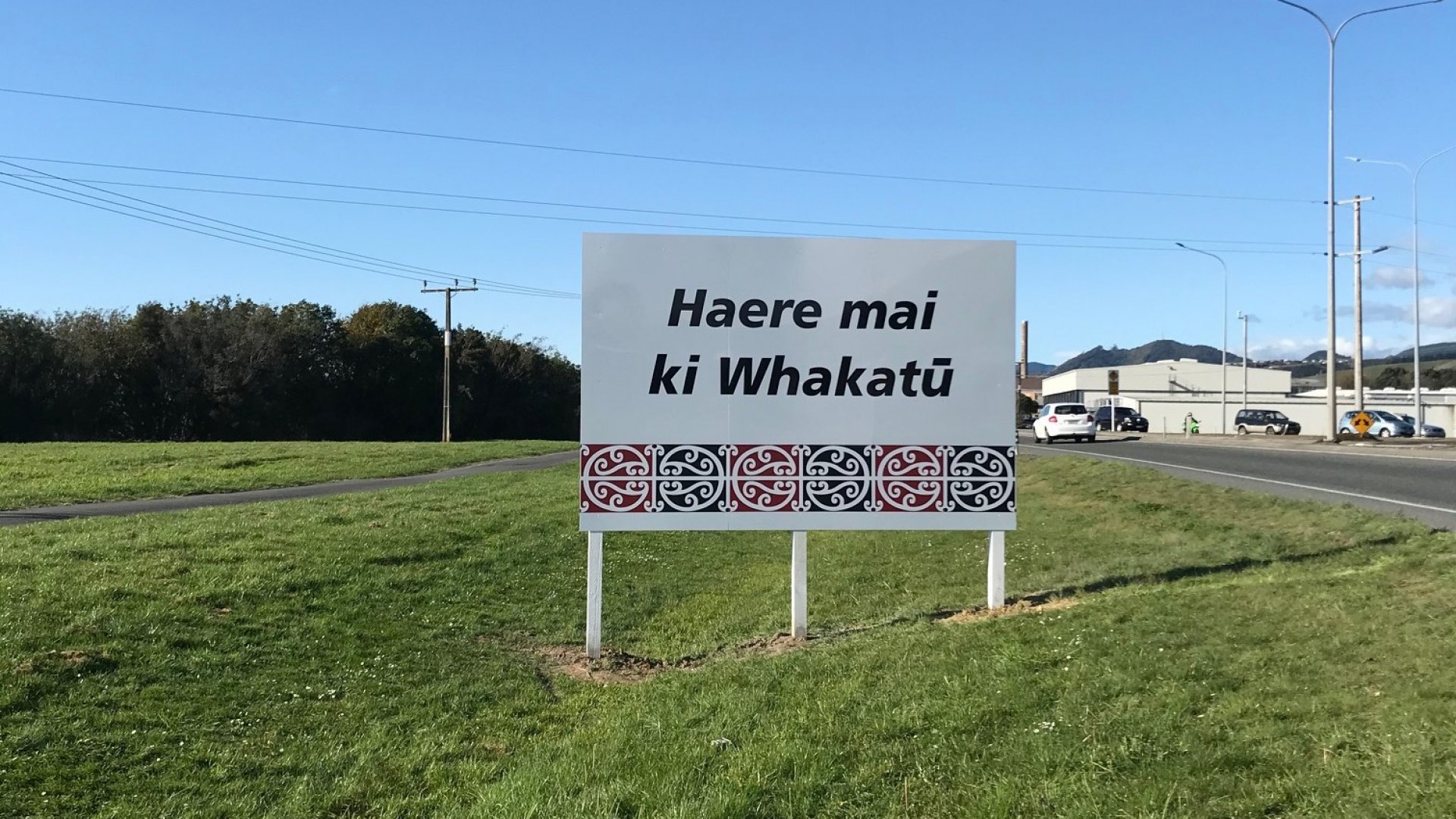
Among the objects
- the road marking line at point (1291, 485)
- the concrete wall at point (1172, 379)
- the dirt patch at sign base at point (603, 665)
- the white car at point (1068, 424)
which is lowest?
the dirt patch at sign base at point (603, 665)

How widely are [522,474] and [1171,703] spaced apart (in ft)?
67.5

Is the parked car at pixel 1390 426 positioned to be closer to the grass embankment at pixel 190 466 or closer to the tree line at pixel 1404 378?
the grass embankment at pixel 190 466

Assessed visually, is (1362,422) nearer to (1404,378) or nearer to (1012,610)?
(1012,610)

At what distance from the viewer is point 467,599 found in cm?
975

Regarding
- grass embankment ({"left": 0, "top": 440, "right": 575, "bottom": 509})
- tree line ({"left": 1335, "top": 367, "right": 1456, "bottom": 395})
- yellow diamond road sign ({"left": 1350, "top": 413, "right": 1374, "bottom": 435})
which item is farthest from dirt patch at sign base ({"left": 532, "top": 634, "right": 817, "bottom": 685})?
tree line ({"left": 1335, "top": 367, "right": 1456, "bottom": 395})

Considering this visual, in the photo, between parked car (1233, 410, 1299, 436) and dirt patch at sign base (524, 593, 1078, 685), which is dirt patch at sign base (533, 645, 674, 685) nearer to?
dirt patch at sign base (524, 593, 1078, 685)

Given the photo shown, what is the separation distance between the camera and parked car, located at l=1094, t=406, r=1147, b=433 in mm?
57781

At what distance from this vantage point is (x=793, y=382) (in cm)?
818

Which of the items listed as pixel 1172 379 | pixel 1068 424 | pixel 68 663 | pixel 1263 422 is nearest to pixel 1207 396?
pixel 1172 379

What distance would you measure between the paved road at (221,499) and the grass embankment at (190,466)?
0.57 metres

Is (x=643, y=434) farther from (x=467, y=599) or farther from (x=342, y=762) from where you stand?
(x=342, y=762)

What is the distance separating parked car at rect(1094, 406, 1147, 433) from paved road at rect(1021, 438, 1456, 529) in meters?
25.5

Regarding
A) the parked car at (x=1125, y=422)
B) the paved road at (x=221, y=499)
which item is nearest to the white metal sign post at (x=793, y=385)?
the paved road at (x=221, y=499)

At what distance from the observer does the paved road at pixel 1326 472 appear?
13742 mm
